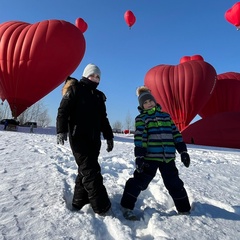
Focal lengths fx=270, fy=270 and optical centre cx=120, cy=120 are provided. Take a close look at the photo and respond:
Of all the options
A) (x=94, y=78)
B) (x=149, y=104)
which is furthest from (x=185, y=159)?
(x=94, y=78)

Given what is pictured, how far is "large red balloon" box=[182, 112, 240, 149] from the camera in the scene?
12.9 metres

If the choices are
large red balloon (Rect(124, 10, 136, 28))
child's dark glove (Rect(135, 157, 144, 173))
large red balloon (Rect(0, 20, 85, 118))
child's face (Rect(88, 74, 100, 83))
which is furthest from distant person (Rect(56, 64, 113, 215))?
large red balloon (Rect(124, 10, 136, 28))

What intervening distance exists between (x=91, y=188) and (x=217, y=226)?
1.13m

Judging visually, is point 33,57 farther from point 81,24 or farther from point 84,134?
point 84,134

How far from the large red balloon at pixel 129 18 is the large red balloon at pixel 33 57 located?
12.8 feet

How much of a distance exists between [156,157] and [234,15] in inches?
583

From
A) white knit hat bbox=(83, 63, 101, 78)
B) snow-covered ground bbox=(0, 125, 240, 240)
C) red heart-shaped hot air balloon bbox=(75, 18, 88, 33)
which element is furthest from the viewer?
red heart-shaped hot air balloon bbox=(75, 18, 88, 33)

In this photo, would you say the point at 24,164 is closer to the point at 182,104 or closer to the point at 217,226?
the point at 217,226

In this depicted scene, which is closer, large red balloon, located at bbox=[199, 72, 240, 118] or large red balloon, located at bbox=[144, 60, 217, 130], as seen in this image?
large red balloon, located at bbox=[144, 60, 217, 130]

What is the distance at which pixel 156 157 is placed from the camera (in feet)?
8.77

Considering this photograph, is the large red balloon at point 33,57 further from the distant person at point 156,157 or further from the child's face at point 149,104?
the distant person at point 156,157

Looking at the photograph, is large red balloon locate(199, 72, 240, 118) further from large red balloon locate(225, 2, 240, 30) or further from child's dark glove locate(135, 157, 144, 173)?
child's dark glove locate(135, 157, 144, 173)

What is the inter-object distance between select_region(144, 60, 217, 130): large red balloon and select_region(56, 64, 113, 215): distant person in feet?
41.9

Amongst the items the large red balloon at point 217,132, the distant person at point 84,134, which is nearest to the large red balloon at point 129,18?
the large red balloon at point 217,132
